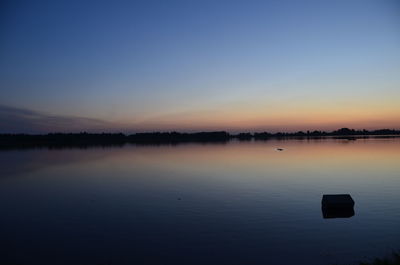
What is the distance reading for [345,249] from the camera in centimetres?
1588

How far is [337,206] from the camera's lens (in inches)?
897

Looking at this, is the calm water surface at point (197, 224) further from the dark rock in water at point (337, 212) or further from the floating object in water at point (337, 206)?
the floating object in water at point (337, 206)

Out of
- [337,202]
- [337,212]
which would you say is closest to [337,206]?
[337,202]

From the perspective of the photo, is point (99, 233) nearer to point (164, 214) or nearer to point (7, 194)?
point (164, 214)

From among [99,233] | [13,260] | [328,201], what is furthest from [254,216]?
[13,260]

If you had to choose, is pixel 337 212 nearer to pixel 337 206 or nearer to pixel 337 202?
pixel 337 206

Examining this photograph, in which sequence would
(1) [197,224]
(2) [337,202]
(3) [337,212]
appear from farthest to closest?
(2) [337,202]
(3) [337,212]
(1) [197,224]

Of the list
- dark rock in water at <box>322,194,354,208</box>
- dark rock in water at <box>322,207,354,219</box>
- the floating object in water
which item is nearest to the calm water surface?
dark rock in water at <box>322,207,354,219</box>

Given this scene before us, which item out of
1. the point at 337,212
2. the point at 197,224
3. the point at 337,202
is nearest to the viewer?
the point at 197,224

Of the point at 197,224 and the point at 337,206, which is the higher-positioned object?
the point at 337,206

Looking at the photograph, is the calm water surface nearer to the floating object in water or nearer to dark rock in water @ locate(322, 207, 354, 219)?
dark rock in water @ locate(322, 207, 354, 219)

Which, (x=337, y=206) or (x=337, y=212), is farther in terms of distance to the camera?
(x=337, y=206)

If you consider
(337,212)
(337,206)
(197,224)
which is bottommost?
(197,224)

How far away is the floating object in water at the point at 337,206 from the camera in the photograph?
22203 millimetres
